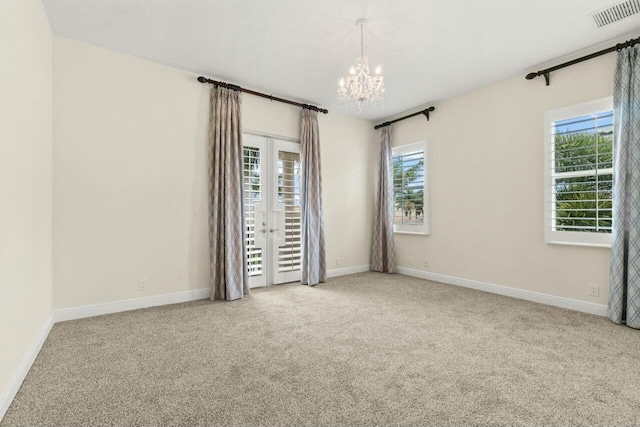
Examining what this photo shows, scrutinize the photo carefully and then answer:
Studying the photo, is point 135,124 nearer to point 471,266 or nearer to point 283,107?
point 283,107

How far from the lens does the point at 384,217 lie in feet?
18.1

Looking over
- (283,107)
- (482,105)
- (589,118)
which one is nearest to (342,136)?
(283,107)

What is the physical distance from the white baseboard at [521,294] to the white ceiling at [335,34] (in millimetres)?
2812

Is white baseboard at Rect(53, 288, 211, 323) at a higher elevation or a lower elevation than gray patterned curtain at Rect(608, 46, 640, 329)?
lower

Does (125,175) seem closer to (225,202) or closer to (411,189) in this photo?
(225,202)

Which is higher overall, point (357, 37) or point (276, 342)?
point (357, 37)

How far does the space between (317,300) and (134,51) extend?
3624 mm

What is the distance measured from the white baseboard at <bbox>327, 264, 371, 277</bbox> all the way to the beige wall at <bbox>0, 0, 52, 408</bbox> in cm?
371

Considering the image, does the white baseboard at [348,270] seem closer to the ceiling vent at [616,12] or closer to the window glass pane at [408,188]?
the window glass pane at [408,188]

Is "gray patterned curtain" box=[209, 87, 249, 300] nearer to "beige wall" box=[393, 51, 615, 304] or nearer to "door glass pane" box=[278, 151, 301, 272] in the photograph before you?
"door glass pane" box=[278, 151, 301, 272]

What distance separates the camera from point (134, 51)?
3396 mm

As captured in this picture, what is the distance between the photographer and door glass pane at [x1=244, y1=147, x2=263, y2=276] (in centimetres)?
437

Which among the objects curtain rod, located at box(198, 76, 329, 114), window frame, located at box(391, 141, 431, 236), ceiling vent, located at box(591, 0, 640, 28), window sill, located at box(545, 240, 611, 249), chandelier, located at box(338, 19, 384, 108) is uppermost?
ceiling vent, located at box(591, 0, 640, 28)

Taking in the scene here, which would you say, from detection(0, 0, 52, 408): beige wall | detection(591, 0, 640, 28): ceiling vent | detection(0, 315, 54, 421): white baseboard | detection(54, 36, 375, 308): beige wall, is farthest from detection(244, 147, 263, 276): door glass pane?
detection(591, 0, 640, 28): ceiling vent
